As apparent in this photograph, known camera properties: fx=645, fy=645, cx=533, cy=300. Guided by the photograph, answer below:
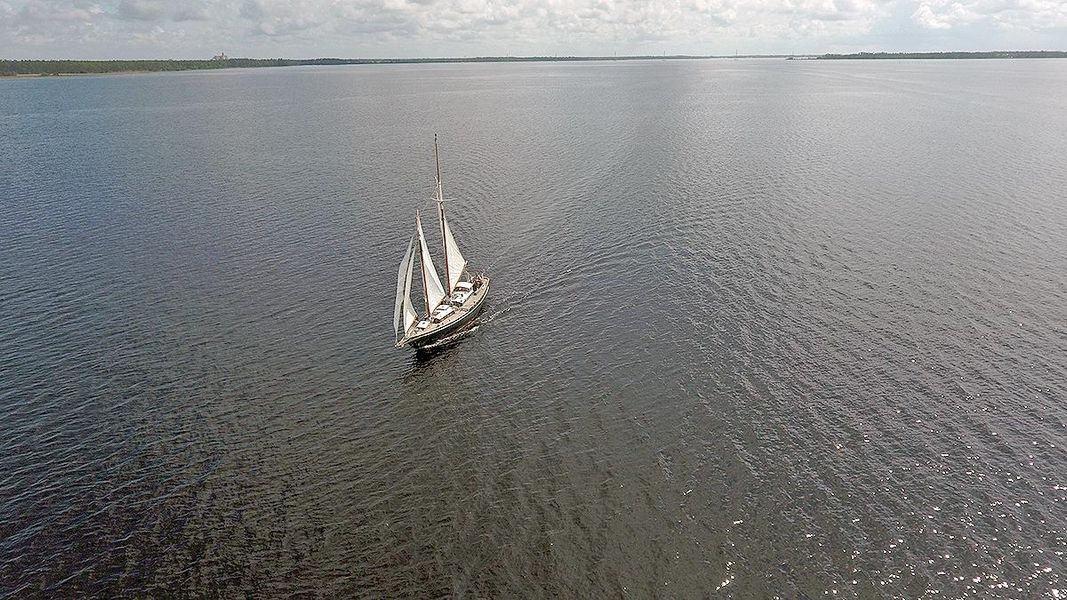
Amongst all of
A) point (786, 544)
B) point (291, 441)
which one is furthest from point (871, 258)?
→ point (291, 441)

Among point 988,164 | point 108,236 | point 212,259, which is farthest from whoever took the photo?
point 988,164

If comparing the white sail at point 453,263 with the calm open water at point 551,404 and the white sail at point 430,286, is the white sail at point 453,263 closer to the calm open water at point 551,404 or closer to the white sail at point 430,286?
the white sail at point 430,286

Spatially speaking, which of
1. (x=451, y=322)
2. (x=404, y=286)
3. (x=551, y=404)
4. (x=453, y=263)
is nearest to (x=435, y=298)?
(x=451, y=322)

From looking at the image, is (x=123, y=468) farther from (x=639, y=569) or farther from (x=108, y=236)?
(x=108, y=236)

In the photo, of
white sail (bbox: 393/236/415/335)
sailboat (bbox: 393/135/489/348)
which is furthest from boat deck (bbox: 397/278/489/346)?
white sail (bbox: 393/236/415/335)

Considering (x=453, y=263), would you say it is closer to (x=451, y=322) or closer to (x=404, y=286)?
(x=451, y=322)

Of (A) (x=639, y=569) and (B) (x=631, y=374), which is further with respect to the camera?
(B) (x=631, y=374)
